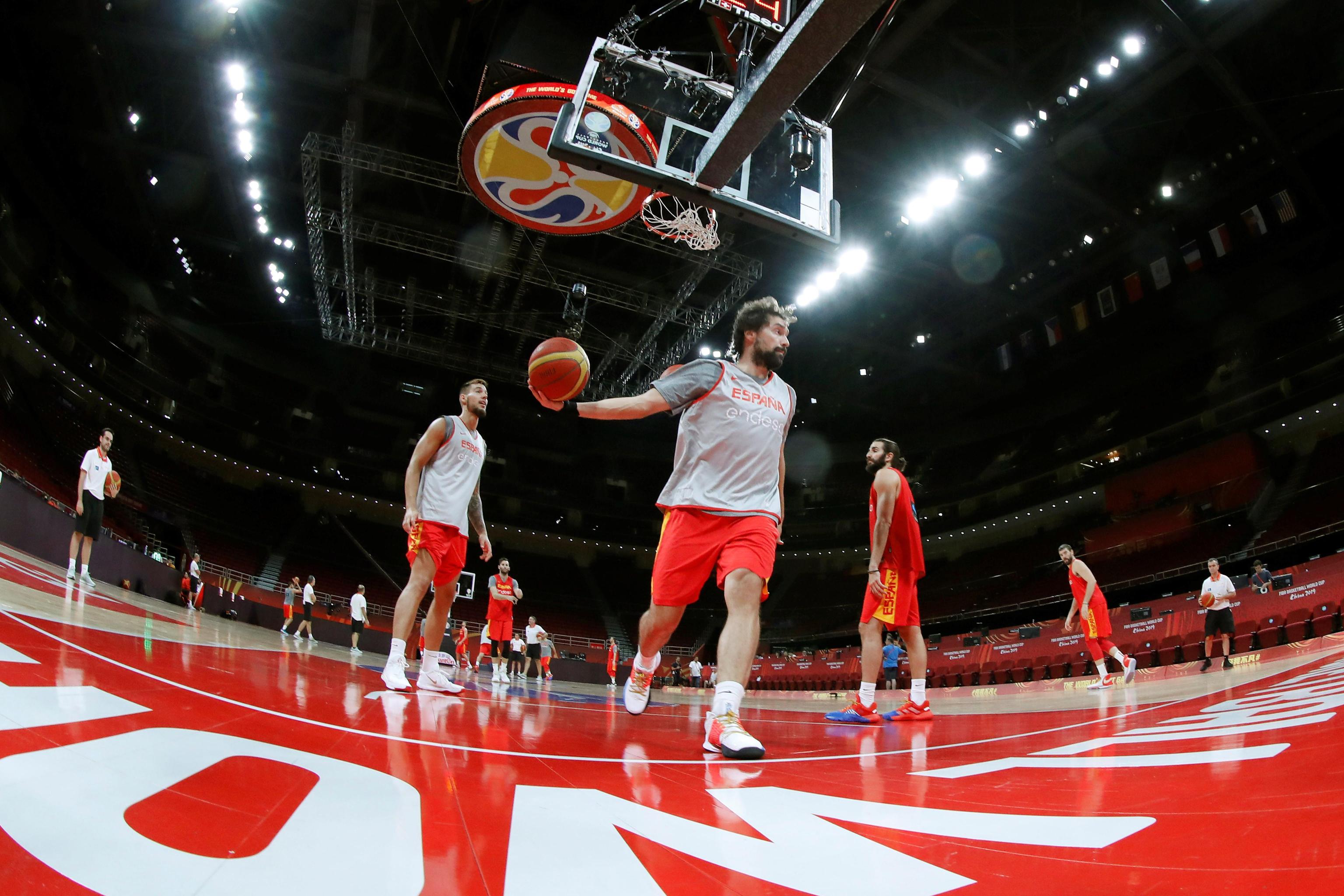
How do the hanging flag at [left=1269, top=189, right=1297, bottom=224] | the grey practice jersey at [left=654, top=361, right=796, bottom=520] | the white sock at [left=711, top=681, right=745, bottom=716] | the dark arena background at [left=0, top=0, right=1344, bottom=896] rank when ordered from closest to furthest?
the dark arena background at [left=0, top=0, right=1344, bottom=896] < the white sock at [left=711, top=681, right=745, bottom=716] < the grey practice jersey at [left=654, top=361, right=796, bottom=520] < the hanging flag at [left=1269, top=189, right=1297, bottom=224]

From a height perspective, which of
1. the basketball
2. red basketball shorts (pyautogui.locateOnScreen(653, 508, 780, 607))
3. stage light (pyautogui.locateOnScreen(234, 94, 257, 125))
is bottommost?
red basketball shorts (pyautogui.locateOnScreen(653, 508, 780, 607))

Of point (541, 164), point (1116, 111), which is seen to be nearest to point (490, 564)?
point (541, 164)

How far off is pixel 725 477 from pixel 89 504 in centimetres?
931

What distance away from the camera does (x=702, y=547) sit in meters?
3.13

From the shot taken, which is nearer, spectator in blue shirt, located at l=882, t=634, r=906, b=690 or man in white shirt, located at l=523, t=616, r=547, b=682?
spectator in blue shirt, located at l=882, t=634, r=906, b=690

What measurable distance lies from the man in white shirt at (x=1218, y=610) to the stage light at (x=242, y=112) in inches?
766

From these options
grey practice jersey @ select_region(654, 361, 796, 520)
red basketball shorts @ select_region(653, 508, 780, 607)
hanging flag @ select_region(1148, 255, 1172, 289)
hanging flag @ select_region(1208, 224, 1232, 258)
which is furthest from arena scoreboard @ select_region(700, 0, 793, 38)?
hanging flag @ select_region(1148, 255, 1172, 289)

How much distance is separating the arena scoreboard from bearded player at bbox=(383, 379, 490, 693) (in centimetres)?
428

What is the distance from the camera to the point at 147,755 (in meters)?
1.24

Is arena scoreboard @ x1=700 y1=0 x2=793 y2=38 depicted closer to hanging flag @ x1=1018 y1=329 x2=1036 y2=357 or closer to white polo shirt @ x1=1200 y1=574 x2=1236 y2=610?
white polo shirt @ x1=1200 y1=574 x2=1236 y2=610

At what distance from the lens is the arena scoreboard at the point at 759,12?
640 cm

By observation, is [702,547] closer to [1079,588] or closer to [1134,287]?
[1079,588]

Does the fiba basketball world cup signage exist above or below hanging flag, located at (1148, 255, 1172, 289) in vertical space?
below

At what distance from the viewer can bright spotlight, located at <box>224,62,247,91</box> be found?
44.0 ft
